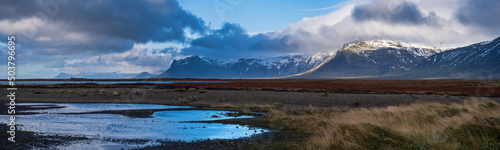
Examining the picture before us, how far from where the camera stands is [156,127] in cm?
2361

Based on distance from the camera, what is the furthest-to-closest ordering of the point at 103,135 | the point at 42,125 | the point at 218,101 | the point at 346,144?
the point at 218,101, the point at 42,125, the point at 103,135, the point at 346,144

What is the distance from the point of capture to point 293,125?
23500 mm

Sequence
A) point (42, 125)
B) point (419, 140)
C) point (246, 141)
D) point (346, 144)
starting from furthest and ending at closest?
point (42, 125) < point (246, 141) < point (346, 144) < point (419, 140)

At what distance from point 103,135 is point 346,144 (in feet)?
42.5

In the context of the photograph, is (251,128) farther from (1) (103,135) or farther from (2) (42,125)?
(2) (42,125)

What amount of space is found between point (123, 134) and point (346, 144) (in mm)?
12564

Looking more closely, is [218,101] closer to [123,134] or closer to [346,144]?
[123,134]

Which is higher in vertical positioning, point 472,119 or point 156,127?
point 472,119

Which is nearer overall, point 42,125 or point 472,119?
point 472,119

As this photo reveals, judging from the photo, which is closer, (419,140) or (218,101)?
(419,140)

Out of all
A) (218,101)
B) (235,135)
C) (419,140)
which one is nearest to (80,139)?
(235,135)

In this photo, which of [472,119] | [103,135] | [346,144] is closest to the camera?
[346,144]

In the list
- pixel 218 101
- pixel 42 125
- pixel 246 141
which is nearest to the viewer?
pixel 246 141

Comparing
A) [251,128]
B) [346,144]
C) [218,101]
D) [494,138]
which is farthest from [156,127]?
[218,101]
